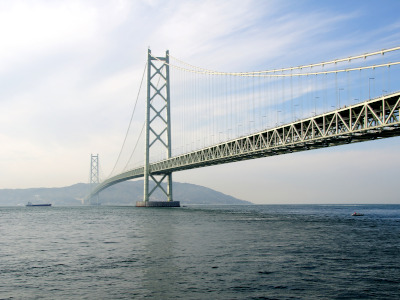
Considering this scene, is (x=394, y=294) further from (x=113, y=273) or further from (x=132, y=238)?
(x=132, y=238)

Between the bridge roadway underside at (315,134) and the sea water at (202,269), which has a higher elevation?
the bridge roadway underside at (315,134)

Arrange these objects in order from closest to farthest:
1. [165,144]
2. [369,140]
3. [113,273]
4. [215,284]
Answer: [215,284], [113,273], [369,140], [165,144]

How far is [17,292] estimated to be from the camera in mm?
13320

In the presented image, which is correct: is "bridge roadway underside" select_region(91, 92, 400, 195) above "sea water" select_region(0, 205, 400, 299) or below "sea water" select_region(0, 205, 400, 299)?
above

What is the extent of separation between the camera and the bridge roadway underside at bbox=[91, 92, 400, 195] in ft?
121

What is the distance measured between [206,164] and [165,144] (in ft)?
61.2

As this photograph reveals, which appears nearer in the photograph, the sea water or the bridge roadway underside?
the sea water

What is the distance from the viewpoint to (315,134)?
48.9m

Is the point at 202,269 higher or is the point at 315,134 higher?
the point at 315,134

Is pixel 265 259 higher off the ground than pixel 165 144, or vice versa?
pixel 165 144

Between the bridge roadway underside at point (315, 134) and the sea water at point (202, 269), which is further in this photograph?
the bridge roadway underside at point (315, 134)

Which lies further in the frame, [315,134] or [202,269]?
[315,134]

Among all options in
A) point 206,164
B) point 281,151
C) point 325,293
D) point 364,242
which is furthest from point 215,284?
point 206,164

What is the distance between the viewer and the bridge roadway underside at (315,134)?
121 ft
